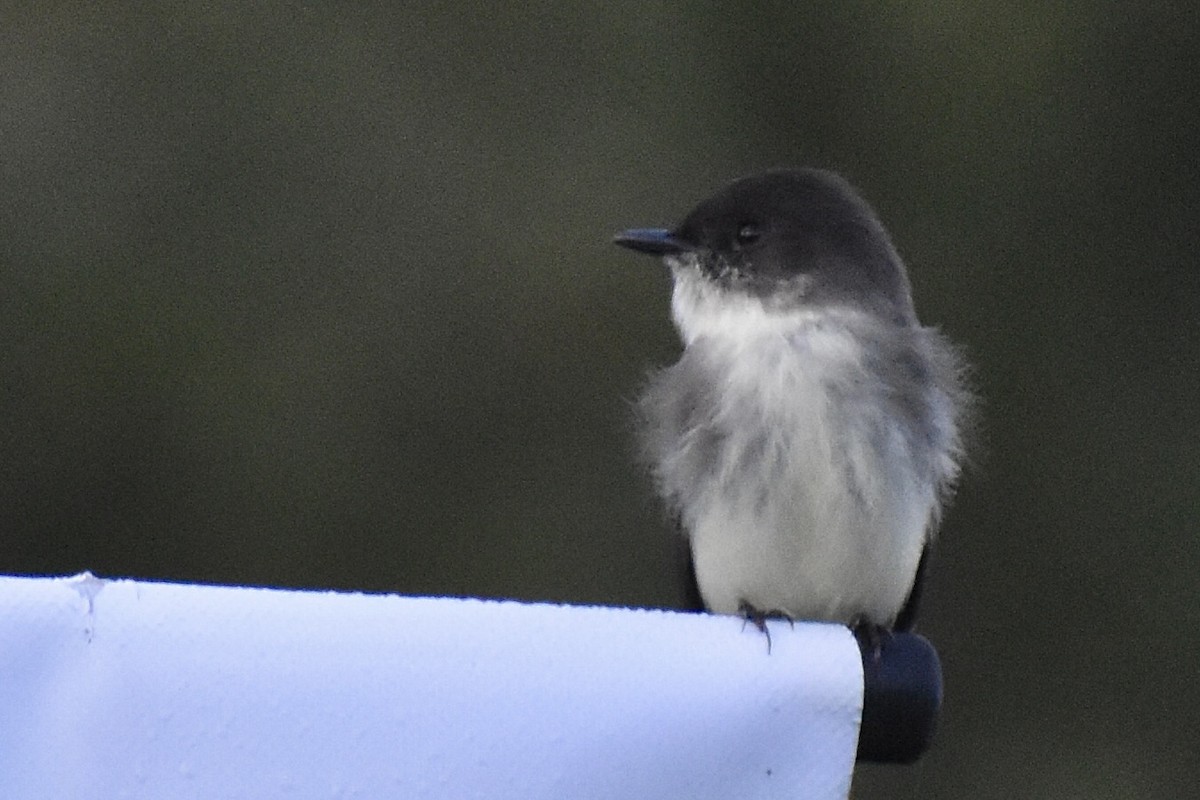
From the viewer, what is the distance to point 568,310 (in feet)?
10.8

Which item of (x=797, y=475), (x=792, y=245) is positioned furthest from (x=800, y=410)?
(x=792, y=245)

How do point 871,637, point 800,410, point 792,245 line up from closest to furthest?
1. point 871,637
2. point 800,410
3. point 792,245

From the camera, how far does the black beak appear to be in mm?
1969

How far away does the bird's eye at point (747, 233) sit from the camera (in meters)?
1.94

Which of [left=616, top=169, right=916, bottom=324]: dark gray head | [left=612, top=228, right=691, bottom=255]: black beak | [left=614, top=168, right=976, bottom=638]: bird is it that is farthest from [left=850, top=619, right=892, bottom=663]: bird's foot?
[left=612, top=228, right=691, bottom=255]: black beak

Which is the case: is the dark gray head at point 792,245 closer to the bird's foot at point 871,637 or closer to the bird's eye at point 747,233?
the bird's eye at point 747,233

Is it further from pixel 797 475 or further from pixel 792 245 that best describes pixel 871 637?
pixel 792 245

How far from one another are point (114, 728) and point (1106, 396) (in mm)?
2451

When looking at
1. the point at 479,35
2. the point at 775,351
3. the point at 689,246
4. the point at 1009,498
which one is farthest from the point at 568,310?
the point at 775,351

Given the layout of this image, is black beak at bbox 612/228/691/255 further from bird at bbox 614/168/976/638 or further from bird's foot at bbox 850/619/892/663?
bird's foot at bbox 850/619/892/663

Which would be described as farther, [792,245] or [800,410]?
[792,245]

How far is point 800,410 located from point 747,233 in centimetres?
33

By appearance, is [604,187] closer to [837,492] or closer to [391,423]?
[391,423]

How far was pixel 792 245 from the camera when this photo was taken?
191 centimetres
